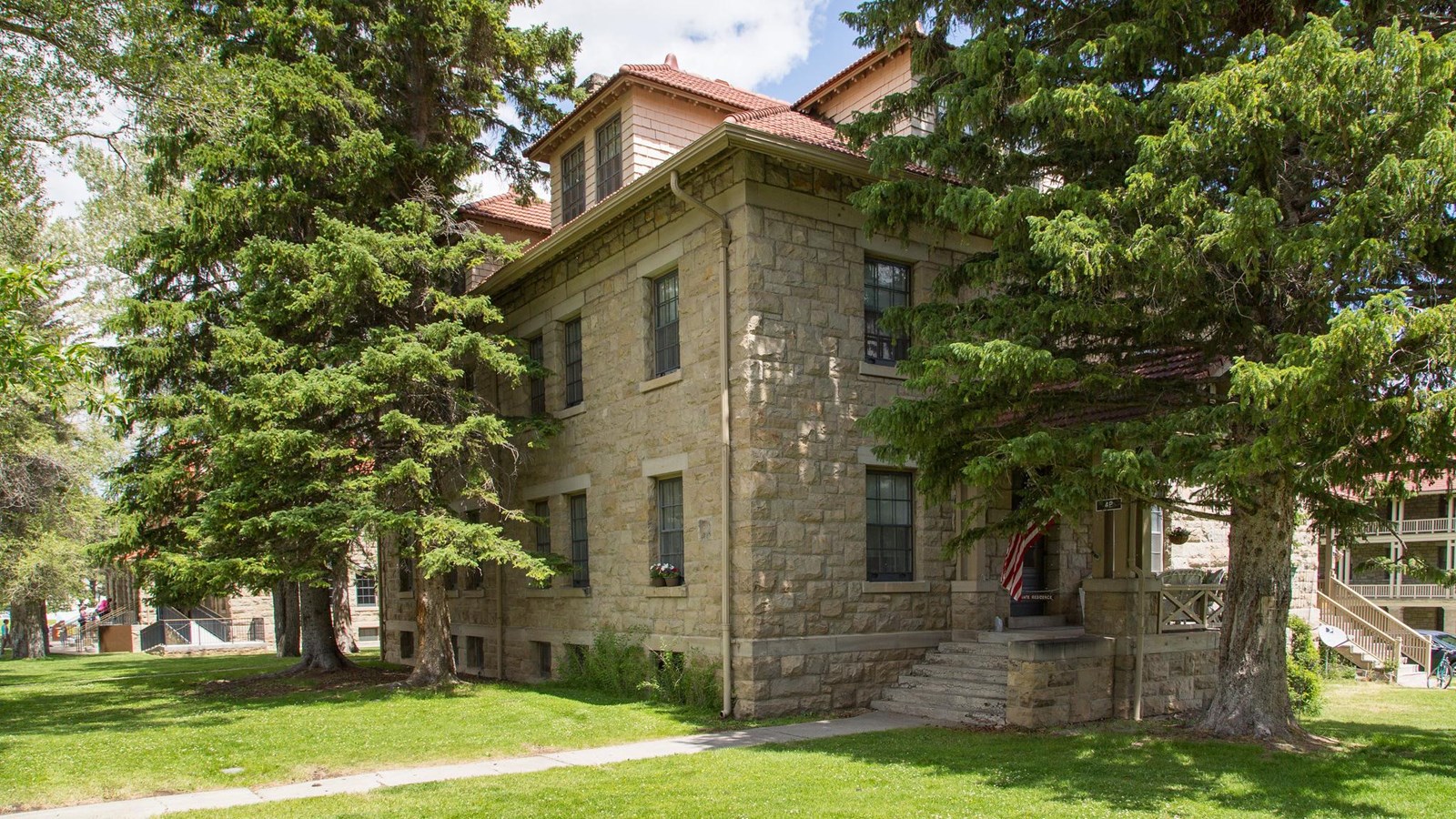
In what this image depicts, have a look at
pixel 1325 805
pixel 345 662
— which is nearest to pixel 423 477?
pixel 345 662

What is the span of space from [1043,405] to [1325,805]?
165 inches

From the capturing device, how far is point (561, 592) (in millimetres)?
15531

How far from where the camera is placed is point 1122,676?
447 inches

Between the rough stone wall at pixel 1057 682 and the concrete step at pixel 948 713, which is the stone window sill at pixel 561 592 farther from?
the rough stone wall at pixel 1057 682

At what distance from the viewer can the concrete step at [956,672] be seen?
1147 cm

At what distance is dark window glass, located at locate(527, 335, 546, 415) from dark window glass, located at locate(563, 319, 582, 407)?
0.70 meters

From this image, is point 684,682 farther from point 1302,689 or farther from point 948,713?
point 1302,689

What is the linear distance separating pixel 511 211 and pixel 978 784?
15717 mm

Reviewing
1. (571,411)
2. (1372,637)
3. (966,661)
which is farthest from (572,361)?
(1372,637)

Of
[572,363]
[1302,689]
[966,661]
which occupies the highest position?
[572,363]

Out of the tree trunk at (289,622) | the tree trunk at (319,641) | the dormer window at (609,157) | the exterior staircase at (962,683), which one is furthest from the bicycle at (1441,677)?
→ the tree trunk at (289,622)

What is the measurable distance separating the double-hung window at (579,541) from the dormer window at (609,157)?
5.03 meters

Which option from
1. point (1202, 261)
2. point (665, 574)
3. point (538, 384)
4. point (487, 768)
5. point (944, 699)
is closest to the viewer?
point (1202, 261)


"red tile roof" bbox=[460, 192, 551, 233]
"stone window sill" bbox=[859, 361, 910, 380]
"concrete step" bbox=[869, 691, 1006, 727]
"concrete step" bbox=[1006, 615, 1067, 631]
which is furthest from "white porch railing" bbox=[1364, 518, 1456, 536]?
"red tile roof" bbox=[460, 192, 551, 233]
